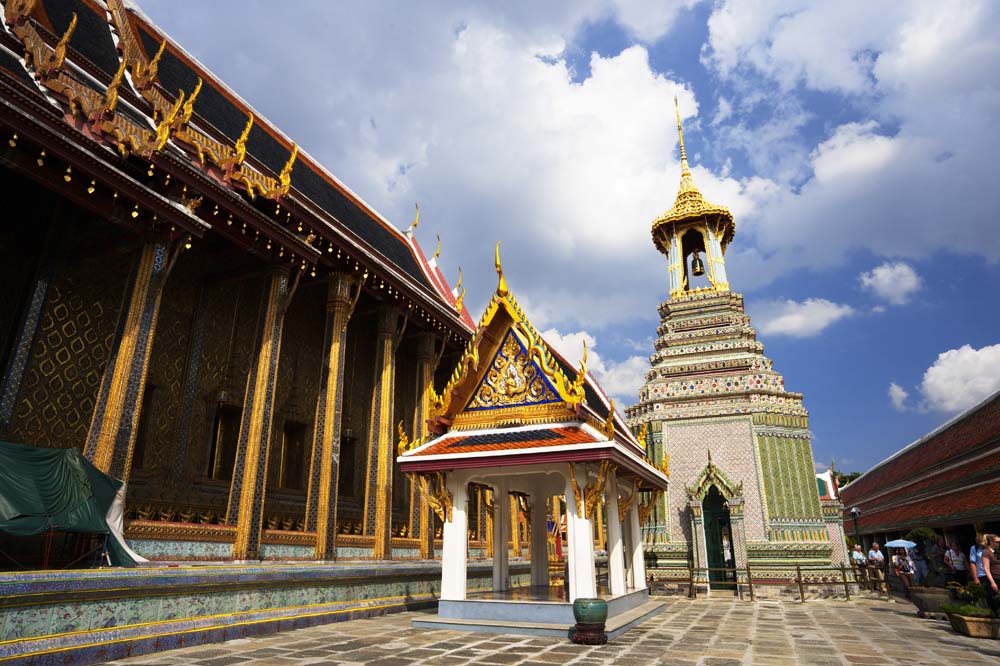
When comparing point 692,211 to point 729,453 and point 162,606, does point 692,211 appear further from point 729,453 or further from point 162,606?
point 162,606

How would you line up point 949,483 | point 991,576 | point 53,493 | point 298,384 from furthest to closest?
point 949,483, point 298,384, point 991,576, point 53,493

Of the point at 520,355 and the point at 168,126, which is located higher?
the point at 168,126

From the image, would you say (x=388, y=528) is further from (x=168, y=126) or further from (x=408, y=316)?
(x=168, y=126)

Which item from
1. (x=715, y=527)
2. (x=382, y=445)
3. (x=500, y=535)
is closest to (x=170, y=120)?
(x=382, y=445)

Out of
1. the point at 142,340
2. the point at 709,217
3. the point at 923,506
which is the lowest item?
the point at 923,506

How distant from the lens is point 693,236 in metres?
25.1

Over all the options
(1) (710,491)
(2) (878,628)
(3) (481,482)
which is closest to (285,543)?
(3) (481,482)

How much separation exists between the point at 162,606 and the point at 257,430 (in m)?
3.50

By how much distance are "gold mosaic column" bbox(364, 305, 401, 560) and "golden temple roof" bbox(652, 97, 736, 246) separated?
14.3m

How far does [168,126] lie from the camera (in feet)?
27.8

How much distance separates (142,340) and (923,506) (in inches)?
1006

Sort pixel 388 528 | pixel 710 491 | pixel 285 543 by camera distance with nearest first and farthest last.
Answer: pixel 285 543
pixel 388 528
pixel 710 491

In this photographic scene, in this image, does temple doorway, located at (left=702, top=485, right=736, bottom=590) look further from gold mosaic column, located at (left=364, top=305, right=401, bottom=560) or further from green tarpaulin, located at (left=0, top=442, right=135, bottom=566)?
green tarpaulin, located at (left=0, top=442, right=135, bottom=566)

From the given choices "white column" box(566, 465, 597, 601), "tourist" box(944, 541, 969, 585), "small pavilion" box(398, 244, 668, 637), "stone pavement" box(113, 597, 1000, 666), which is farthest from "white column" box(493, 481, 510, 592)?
"tourist" box(944, 541, 969, 585)
